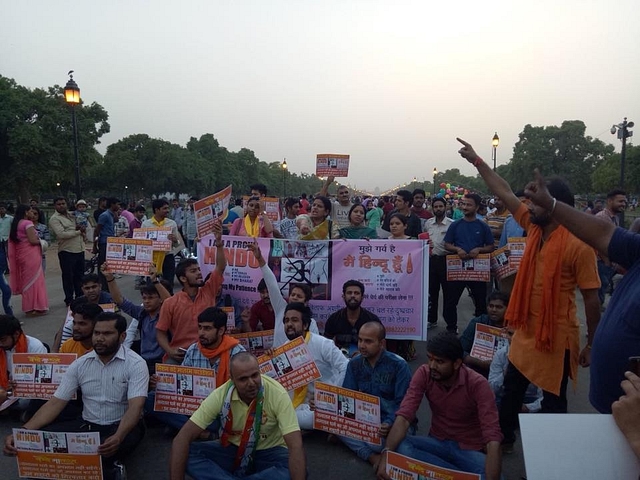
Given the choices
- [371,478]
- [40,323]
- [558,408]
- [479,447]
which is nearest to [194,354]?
[371,478]

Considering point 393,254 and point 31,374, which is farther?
point 393,254

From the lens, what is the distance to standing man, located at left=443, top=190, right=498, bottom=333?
6.32 m

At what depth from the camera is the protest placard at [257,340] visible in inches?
198

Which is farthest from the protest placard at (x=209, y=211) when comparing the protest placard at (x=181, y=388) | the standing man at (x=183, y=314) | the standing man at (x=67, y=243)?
the standing man at (x=67, y=243)

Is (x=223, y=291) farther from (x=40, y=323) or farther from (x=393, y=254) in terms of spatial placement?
(x=40, y=323)

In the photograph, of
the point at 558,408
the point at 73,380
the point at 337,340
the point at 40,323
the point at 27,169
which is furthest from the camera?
the point at 27,169

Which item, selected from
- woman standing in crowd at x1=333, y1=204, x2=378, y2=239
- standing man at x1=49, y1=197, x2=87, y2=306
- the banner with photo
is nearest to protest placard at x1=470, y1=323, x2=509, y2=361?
the banner with photo

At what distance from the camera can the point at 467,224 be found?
6.46 metres

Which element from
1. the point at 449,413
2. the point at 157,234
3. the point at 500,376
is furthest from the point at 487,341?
the point at 157,234

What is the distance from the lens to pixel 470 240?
21.0 feet

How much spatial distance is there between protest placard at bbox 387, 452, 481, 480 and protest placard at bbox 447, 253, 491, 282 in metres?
3.71

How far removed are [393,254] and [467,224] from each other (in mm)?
1273

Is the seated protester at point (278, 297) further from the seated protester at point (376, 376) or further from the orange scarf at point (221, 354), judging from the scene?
the seated protester at point (376, 376)

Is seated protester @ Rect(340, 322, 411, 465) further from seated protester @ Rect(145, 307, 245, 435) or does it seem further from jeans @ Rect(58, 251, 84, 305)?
jeans @ Rect(58, 251, 84, 305)
